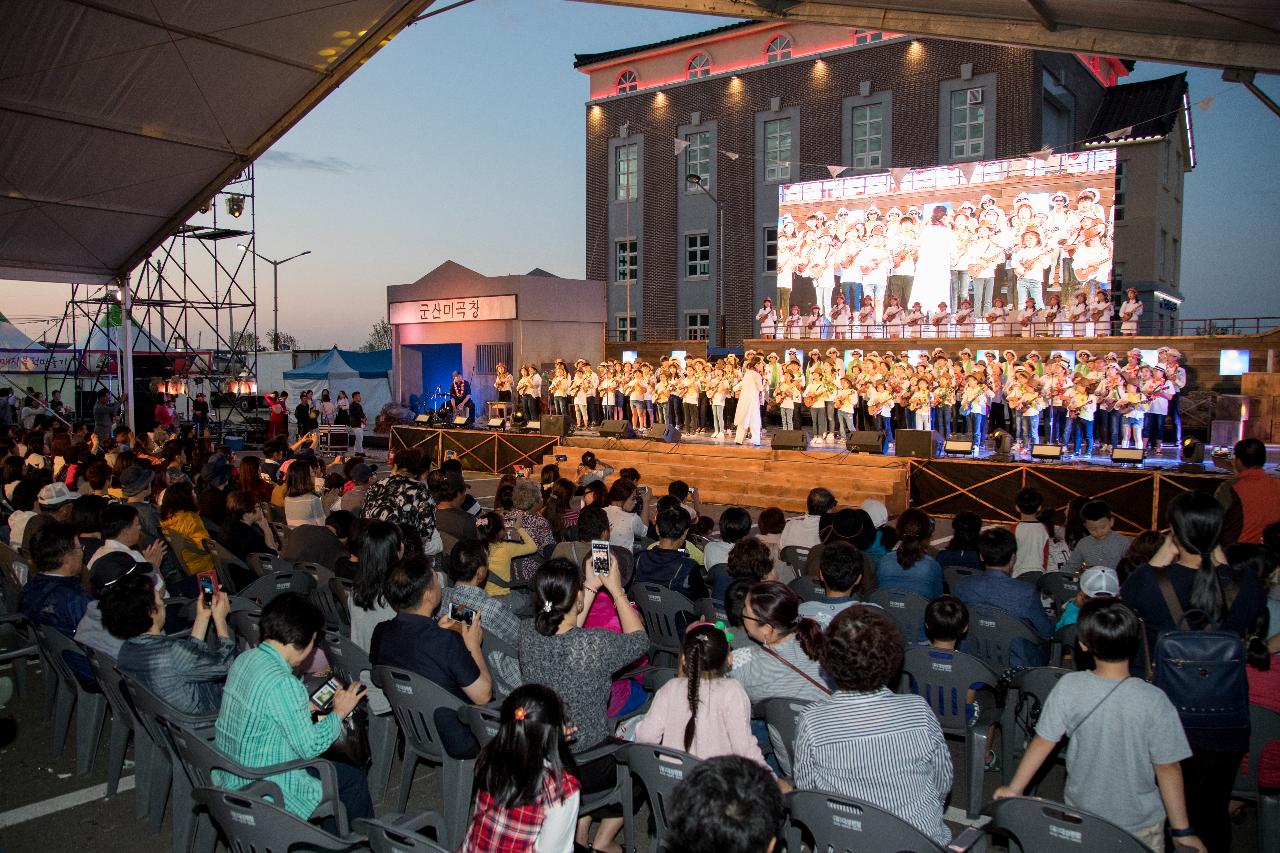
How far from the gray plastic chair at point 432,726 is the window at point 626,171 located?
3227 cm

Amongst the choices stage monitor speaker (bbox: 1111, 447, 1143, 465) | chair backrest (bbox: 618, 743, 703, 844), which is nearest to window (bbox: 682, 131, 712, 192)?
stage monitor speaker (bbox: 1111, 447, 1143, 465)

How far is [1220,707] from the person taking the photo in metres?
3.41

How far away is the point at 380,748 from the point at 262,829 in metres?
1.97

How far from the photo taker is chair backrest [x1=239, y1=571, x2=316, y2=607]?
21.1ft

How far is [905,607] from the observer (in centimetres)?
562

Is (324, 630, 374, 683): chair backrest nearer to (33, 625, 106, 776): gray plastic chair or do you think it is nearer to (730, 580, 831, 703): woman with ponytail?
(33, 625, 106, 776): gray plastic chair

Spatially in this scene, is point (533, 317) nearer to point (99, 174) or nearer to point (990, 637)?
point (99, 174)

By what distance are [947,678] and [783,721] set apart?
1.05m

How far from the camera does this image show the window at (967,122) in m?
27.8

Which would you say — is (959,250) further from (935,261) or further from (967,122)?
(967,122)

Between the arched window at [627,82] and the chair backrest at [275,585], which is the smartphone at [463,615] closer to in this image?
the chair backrest at [275,585]

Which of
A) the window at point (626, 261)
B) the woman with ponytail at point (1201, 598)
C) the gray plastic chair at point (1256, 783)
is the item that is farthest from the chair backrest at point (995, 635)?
the window at point (626, 261)

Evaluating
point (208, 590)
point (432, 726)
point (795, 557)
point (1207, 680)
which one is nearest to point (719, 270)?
point (795, 557)

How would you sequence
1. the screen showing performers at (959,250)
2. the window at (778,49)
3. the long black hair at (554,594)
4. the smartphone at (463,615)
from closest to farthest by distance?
the long black hair at (554,594), the smartphone at (463,615), the screen showing performers at (959,250), the window at (778,49)
